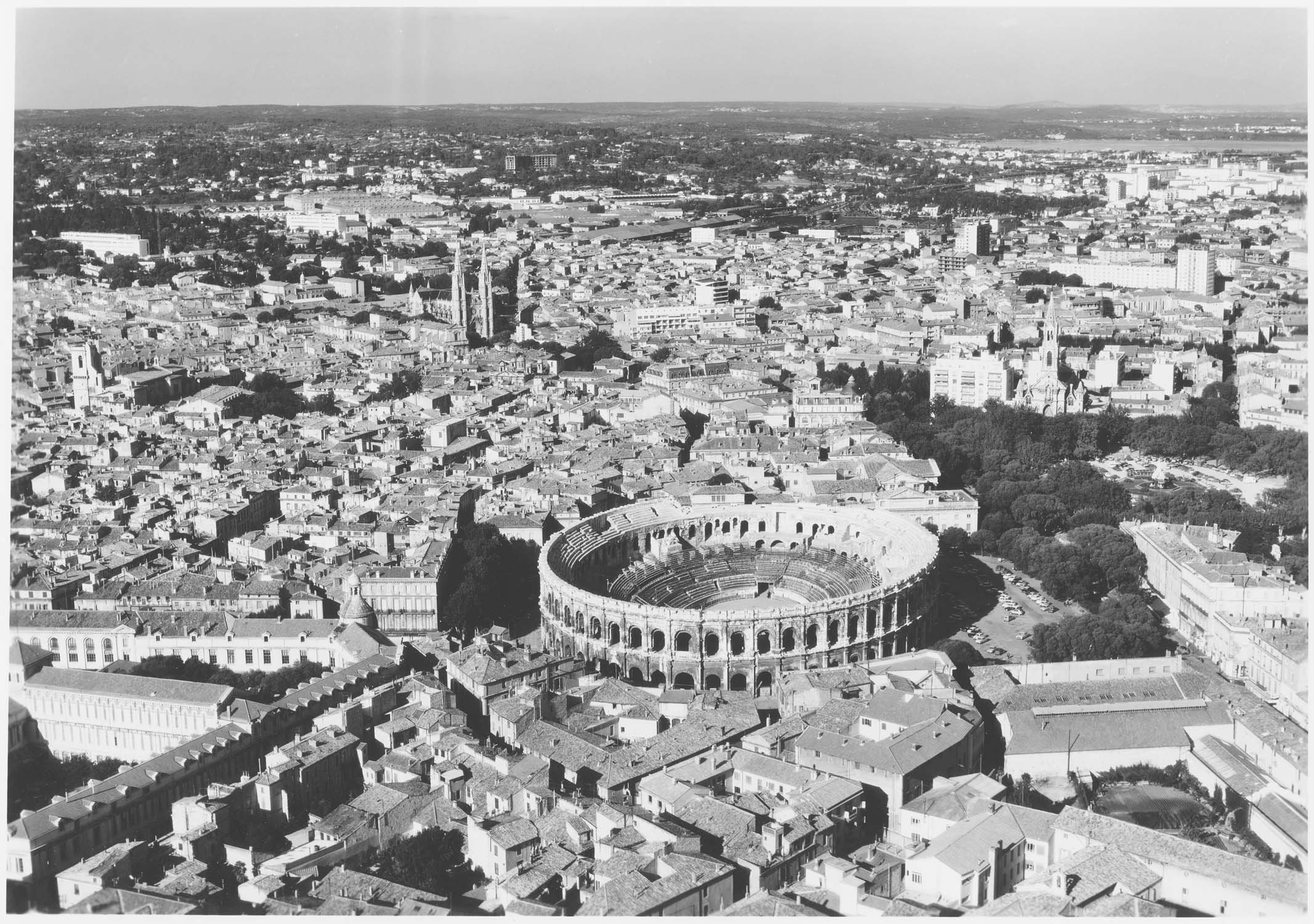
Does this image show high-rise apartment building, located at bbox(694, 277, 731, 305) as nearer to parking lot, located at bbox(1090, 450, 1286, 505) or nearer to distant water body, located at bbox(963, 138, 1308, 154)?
distant water body, located at bbox(963, 138, 1308, 154)

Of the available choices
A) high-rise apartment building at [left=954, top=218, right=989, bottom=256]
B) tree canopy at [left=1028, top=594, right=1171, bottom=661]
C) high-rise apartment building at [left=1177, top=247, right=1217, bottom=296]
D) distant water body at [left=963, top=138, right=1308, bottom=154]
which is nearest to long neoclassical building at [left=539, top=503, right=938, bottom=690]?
tree canopy at [left=1028, top=594, right=1171, bottom=661]

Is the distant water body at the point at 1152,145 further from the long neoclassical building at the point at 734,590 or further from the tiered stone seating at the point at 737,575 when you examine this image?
the tiered stone seating at the point at 737,575

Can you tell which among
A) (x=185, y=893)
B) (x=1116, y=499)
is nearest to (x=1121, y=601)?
(x=1116, y=499)

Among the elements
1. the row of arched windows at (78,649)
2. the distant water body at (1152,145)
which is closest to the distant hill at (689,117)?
the distant water body at (1152,145)

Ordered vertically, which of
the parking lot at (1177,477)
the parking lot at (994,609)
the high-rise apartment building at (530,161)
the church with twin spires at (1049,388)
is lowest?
the parking lot at (994,609)

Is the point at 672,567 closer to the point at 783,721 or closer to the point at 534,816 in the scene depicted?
the point at 783,721

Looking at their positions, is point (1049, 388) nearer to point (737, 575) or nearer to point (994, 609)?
point (994, 609)
